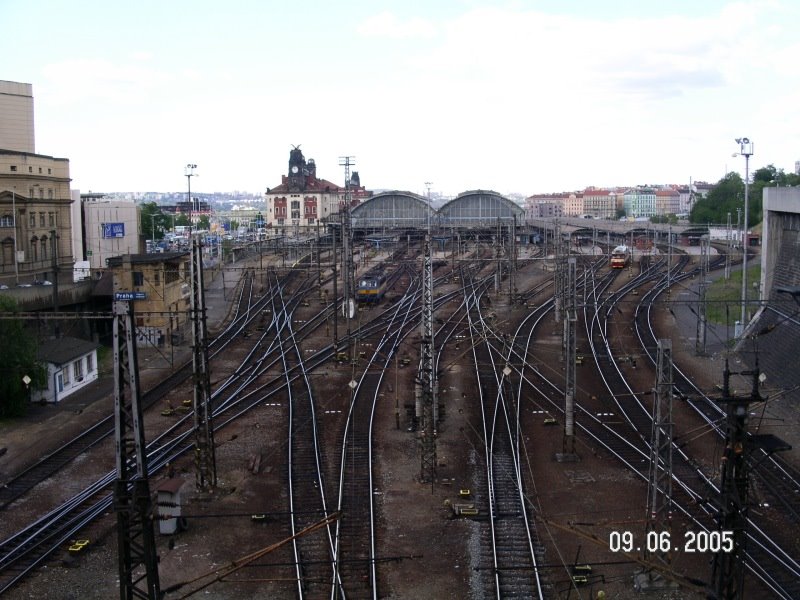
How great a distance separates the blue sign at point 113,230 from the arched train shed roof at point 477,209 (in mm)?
31813

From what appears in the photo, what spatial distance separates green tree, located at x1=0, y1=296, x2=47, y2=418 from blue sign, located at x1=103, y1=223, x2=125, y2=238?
75.1 feet

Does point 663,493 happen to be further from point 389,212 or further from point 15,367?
point 389,212

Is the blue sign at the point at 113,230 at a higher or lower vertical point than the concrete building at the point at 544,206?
lower

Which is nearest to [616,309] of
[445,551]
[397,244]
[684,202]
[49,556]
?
[445,551]

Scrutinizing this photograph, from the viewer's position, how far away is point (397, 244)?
61.7 m

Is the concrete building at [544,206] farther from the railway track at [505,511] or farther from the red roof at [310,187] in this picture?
the railway track at [505,511]

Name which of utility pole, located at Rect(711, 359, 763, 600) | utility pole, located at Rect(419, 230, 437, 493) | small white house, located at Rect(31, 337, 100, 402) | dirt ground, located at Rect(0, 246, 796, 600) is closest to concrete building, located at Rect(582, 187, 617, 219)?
small white house, located at Rect(31, 337, 100, 402)

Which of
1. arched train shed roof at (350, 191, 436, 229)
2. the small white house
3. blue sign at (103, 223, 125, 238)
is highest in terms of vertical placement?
arched train shed roof at (350, 191, 436, 229)

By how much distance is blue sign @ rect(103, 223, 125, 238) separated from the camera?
4134cm

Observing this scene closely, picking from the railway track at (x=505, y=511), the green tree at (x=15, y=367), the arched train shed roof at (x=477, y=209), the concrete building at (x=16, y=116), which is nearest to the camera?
the railway track at (x=505, y=511)

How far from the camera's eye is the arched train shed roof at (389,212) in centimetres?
6950

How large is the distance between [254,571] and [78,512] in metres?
3.43
